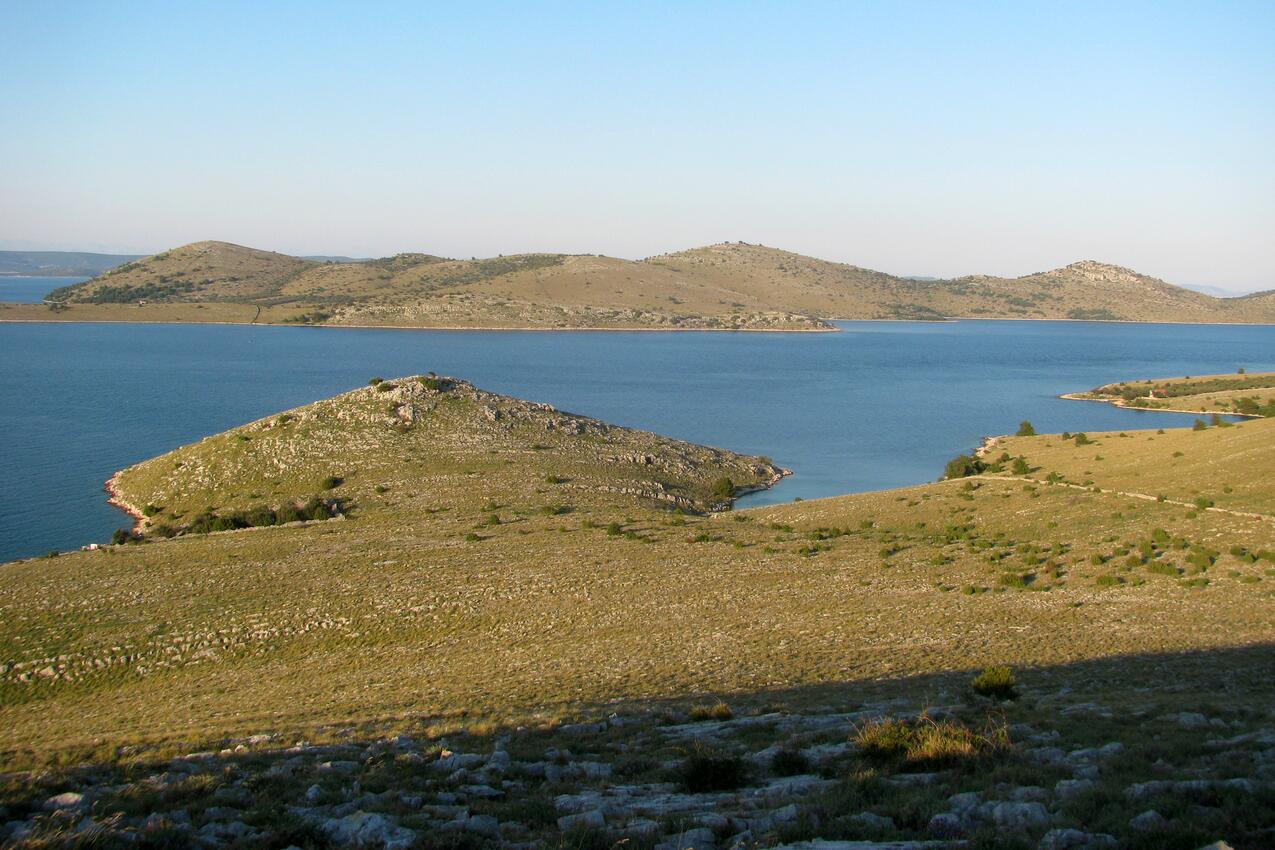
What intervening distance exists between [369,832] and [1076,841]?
7590 millimetres

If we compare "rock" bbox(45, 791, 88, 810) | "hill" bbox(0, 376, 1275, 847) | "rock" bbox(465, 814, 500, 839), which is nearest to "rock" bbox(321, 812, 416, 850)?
"hill" bbox(0, 376, 1275, 847)

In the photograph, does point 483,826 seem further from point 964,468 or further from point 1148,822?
point 964,468

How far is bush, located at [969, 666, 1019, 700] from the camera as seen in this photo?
17.7m

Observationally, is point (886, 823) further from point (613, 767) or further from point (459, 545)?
point (459, 545)

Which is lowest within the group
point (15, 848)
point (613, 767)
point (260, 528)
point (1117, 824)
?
point (260, 528)

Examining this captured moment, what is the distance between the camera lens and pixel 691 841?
1004cm

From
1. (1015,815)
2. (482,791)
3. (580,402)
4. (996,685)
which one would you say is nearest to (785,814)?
(1015,815)

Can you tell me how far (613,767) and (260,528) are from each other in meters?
41.3

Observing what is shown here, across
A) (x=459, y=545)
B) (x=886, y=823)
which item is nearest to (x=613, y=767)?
(x=886, y=823)

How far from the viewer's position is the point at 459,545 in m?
41.8

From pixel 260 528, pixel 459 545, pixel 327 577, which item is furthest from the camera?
pixel 260 528

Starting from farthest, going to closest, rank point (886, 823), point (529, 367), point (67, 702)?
point (529, 367) → point (67, 702) → point (886, 823)

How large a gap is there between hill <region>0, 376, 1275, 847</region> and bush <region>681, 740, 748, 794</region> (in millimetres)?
80

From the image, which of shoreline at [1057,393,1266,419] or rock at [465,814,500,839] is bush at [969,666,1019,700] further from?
shoreline at [1057,393,1266,419]
